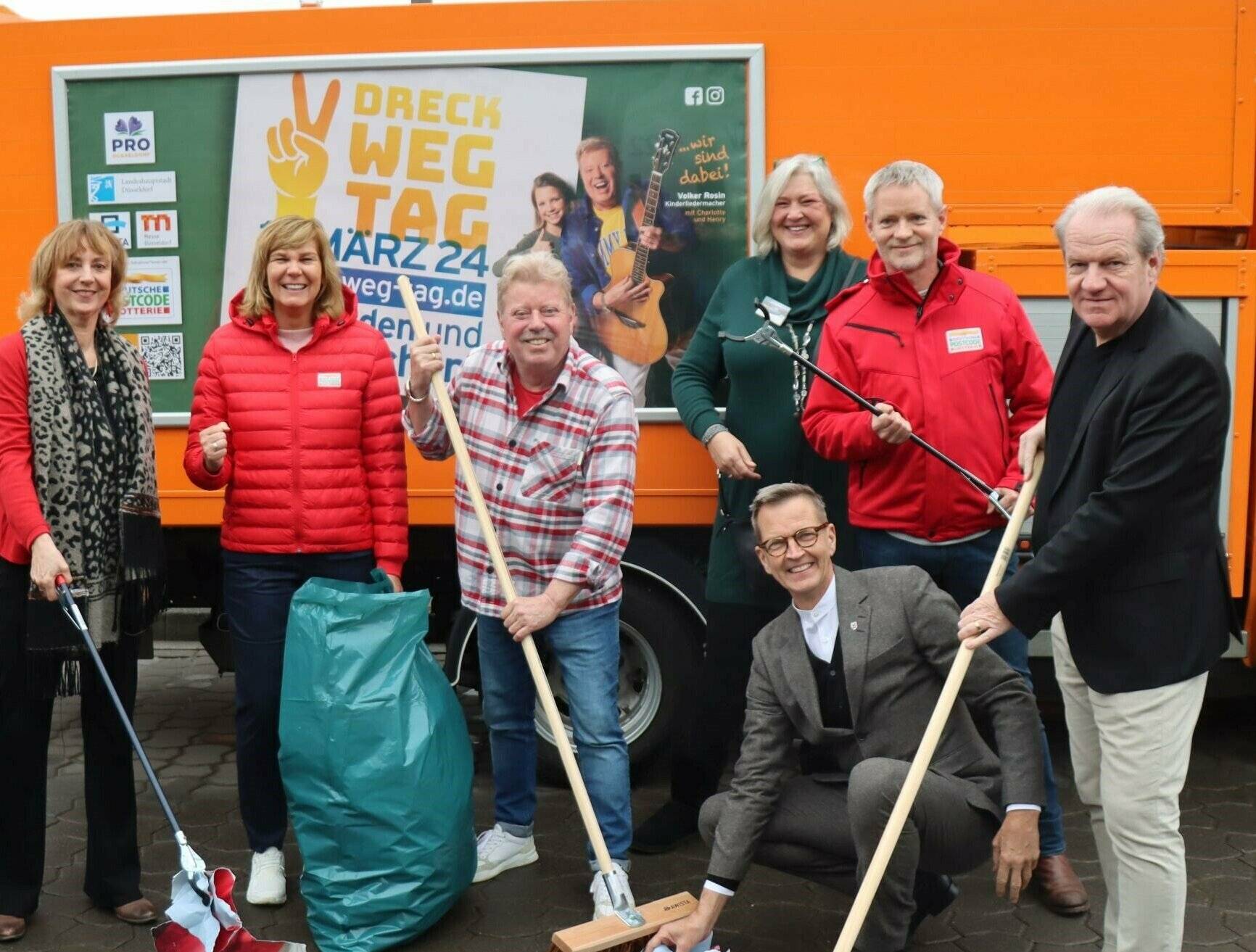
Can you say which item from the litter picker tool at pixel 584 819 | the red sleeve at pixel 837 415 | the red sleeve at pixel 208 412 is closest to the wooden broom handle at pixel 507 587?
the litter picker tool at pixel 584 819

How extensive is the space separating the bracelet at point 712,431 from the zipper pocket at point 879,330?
0.45m

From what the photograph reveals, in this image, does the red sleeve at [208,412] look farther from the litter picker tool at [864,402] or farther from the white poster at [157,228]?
the litter picker tool at [864,402]

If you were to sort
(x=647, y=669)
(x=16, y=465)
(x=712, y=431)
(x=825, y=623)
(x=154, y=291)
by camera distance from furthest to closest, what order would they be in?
(x=647, y=669)
(x=154, y=291)
(x=712, y=431)
(x=16, y=465)
(x=825, y=623)

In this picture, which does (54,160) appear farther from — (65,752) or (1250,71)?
(1250,71)

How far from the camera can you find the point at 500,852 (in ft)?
12.9

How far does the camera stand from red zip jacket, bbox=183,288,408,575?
364 centimetres

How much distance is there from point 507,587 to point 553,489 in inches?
11.6

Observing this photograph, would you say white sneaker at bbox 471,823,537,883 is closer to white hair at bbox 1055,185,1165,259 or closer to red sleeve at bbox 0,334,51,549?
red sleeve at bbox 0,334,51,549

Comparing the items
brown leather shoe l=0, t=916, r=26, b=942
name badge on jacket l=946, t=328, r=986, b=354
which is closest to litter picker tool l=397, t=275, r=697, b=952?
name badge on jacket l=946, t=328, r=986, b=354

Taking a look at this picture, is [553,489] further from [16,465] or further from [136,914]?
A: [136,914]

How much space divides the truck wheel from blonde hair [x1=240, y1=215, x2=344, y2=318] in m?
1.41

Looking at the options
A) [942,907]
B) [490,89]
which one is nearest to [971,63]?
[490,89]

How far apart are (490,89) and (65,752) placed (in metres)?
3.01

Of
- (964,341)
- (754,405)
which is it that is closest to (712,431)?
(754,405)
